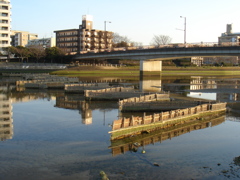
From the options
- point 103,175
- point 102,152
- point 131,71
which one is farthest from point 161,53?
point 103,175

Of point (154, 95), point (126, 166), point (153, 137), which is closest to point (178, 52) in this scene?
point (154, 95)

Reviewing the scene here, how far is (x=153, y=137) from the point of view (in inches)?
944

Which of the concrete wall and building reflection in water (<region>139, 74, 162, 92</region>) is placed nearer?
building reflection in water (<region>139, 74, 162, 92</region>)

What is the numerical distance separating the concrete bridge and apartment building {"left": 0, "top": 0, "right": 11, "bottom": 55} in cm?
3715

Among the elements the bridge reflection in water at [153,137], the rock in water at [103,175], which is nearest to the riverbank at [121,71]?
the bridge reflection in water at [153,137]

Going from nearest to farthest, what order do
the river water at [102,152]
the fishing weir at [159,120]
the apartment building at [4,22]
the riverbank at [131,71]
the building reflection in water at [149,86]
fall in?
the river water at [102,152] < the fishing weir at [159,120] < the building reflection in water at [149,86] < the riverbank at [131,71] < the apartment building at [4,22]

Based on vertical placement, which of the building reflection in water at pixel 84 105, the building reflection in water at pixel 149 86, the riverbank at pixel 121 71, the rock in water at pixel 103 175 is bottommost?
the rock in water at pixel 103 175

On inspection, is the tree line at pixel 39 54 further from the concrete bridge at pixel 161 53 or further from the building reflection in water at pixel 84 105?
the building reflection in water at pixel 84 105

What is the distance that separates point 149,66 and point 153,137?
7374 centimetres

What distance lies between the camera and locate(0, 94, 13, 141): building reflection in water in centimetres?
2531

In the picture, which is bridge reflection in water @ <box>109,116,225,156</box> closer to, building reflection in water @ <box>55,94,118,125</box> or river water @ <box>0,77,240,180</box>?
river water @ <box>0,77,240,180</box>

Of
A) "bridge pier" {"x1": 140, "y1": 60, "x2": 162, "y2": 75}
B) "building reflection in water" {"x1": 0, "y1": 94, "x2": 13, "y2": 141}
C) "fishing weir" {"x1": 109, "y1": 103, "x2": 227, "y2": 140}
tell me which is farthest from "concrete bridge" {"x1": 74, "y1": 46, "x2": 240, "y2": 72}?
"building reflection in water" {"x1": 0, "y1": 94, "x2": 13, "y2": 141}

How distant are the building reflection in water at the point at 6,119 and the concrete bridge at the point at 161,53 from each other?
45.8 metres

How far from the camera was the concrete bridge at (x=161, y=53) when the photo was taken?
7062cm
